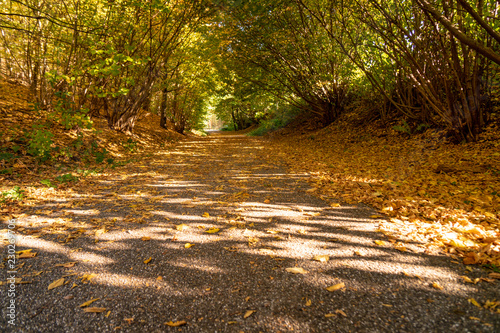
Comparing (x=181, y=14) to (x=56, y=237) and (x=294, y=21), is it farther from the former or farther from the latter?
(x=56, y=237)

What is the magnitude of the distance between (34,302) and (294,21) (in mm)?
11901

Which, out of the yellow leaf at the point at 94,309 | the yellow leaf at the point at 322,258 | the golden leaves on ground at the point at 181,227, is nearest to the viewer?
the yellow leaf at the point at 94,309

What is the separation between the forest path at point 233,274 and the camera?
1.70 metres

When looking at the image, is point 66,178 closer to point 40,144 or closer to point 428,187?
point 40,144

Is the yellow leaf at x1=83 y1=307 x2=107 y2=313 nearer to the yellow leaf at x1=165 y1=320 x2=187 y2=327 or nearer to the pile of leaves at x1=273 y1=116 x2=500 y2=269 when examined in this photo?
the yellow leaf at x1=165 y1=320 x2=187 y2=327

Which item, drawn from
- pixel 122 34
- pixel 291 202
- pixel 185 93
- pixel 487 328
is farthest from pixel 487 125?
pixel 185 93

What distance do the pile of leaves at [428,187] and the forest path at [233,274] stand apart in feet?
1.18

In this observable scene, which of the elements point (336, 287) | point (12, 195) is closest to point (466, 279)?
point (336, 287)

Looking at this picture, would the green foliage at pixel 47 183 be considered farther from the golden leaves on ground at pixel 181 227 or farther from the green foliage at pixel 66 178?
the golden leaves on ground at pixel 181 227

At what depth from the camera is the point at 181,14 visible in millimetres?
9953

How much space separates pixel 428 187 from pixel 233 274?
3.99 m

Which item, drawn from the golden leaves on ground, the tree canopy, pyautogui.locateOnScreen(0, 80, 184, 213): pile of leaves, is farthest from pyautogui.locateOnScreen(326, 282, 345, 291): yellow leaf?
pyautogui.locateOnScreen(0, 80, 184, 213): pile of leaves

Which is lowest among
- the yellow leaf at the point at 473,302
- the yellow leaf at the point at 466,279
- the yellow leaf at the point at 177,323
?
the yellow leaf at the point at 177,323

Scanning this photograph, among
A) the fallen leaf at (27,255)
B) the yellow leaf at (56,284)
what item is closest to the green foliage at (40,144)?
the fallen leaf at (27,255)
